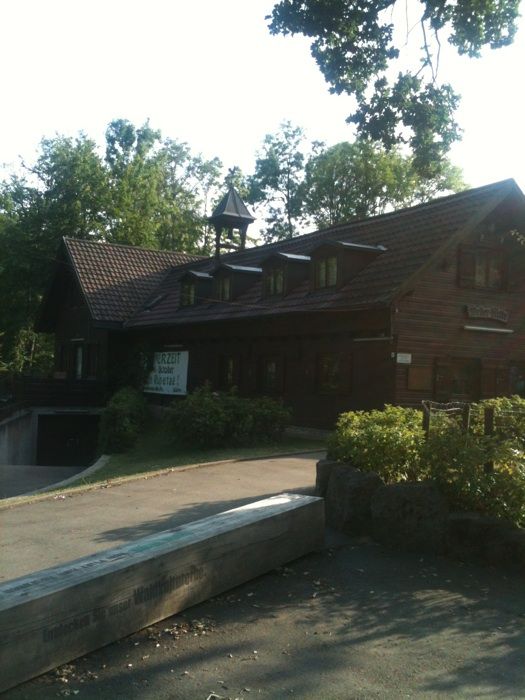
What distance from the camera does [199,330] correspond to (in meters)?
28.4

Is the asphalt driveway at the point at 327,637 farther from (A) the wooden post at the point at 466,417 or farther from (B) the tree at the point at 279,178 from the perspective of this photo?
(B) the tree at the point at 279,178

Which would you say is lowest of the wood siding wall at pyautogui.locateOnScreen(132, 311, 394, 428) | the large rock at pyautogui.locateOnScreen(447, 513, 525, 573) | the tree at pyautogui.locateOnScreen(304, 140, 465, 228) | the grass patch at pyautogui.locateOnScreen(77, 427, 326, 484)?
the grass patch at pyautogui.locateOnScreen(77, 427, 326, 484)

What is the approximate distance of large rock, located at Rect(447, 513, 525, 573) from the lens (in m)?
7.33

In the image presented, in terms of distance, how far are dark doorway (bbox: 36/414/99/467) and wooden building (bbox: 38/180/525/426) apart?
16.6 ft

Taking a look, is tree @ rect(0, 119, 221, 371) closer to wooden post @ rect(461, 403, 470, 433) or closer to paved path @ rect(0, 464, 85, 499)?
paved path @ rect(0, 464, 85, 499)

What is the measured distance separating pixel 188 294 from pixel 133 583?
82.7ft

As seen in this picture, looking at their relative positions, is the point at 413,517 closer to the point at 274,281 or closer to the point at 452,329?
the point at 452,329

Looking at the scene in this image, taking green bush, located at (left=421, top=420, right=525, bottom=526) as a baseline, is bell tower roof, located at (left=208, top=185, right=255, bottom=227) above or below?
above

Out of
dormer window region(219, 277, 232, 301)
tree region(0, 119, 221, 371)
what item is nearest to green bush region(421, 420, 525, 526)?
dormer window region(219, 277, 232, 301)

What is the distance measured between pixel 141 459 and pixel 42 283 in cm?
2492

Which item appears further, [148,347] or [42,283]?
[42,283]

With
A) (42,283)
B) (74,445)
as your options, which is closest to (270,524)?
(74,445)

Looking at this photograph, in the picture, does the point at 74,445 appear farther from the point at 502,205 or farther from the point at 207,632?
the point at 207,632

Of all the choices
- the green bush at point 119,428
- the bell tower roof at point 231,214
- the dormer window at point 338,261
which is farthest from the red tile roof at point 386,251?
the bell tower roof at point 231,214
